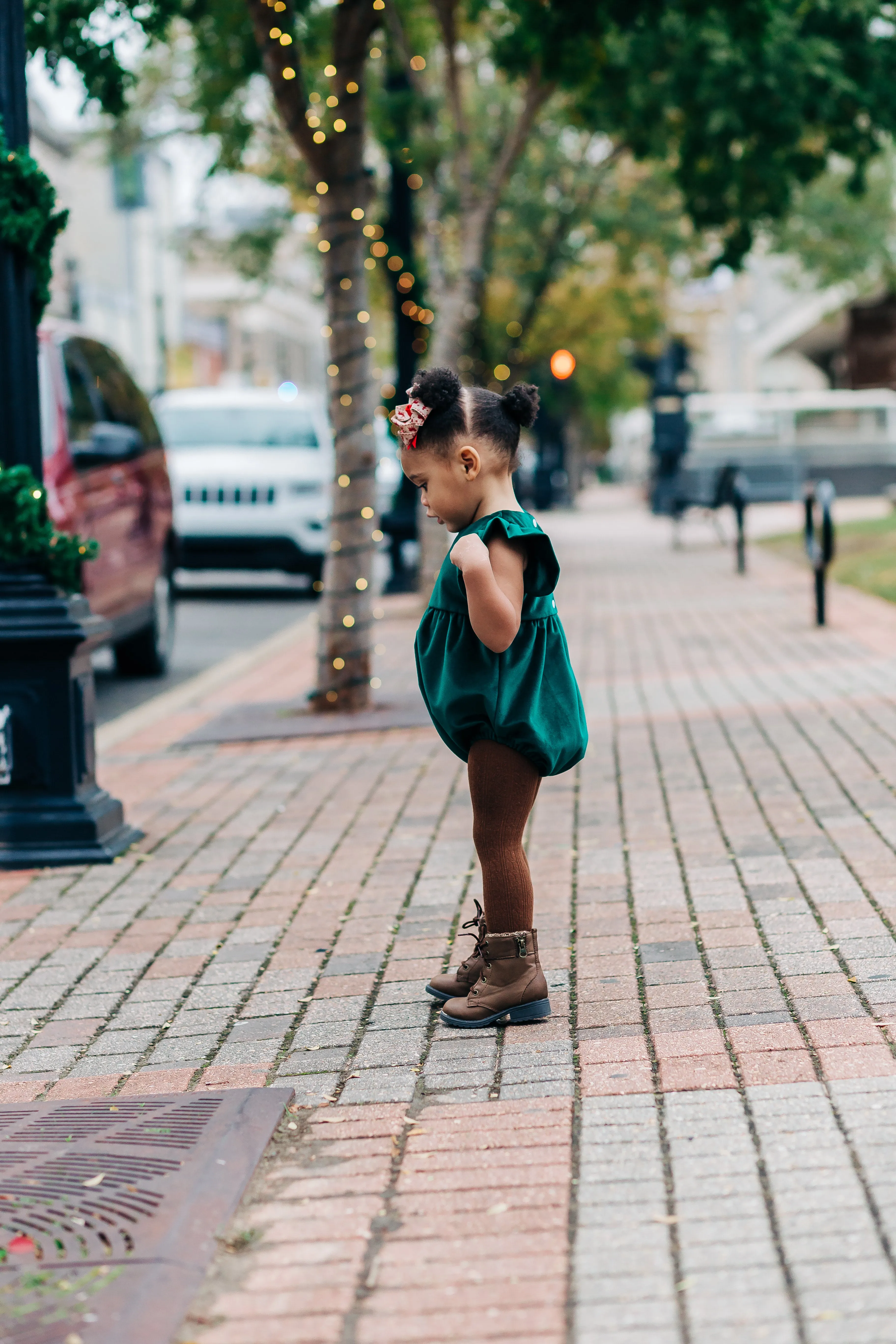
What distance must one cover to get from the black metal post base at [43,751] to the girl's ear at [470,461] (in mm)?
2427

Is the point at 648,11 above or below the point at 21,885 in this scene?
above

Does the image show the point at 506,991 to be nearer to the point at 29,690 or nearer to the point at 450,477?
the point at 450,477

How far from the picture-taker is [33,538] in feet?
19.1

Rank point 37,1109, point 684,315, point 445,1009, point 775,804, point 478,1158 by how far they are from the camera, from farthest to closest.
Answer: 1. point 684,315
2. point 775,804
3. point 445,1009
4. point 37,1109
5. point 478,1158

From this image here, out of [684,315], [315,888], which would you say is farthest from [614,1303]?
[684,315]

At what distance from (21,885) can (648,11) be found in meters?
5.79

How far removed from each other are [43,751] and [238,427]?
11486 millimetres

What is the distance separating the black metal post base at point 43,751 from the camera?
5.77 m

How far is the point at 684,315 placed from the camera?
4725 centimetres

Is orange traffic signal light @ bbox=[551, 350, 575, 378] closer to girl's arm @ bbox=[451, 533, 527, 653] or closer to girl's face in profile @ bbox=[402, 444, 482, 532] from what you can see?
girl's face in profile @ bbox=[402, 444, 482, 532]

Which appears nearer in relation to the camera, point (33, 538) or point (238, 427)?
point (33, 538)

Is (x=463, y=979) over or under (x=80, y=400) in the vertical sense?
under

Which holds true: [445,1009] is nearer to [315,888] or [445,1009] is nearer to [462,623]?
[462,623]

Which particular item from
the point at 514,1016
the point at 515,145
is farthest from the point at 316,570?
the point at 514,1016
